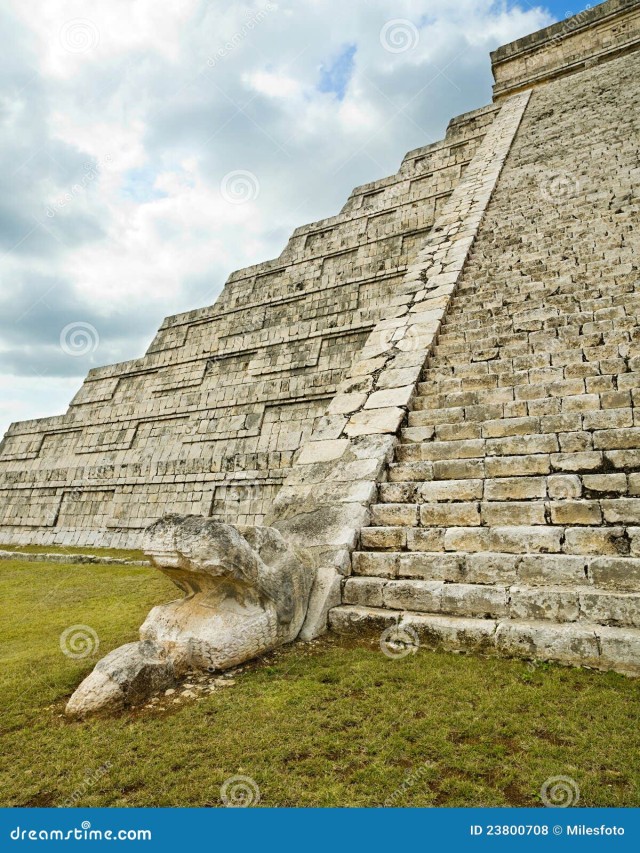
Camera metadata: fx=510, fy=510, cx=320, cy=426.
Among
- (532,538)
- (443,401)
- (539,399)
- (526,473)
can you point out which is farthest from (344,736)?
(443,401)

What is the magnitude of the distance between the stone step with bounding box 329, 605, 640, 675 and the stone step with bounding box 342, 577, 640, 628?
6 centimetres

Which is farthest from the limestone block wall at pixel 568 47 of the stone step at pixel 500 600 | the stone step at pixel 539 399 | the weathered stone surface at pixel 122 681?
the weathered stone surface at pixel 122 681

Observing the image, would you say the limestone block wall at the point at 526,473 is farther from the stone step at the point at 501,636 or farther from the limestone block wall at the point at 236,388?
the limestone block wall at the point at 236,388

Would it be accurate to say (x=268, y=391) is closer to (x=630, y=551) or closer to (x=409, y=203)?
(x=409, y=203)

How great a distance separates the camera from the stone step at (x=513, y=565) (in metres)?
3.50

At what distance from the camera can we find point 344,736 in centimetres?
257

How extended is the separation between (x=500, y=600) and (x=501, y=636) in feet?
0.94

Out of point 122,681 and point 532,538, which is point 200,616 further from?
point 532,538

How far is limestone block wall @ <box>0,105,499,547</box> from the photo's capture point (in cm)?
1076

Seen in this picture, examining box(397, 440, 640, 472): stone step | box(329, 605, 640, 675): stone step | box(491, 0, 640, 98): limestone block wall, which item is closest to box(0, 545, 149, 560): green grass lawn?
box(397, 440, 640, 472): stone step

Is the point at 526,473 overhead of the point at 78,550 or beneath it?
overhead

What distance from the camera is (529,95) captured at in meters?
15.3

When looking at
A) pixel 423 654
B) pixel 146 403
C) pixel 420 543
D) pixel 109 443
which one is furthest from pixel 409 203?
pixel 423 654

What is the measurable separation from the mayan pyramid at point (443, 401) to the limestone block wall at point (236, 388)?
0.06 meters
